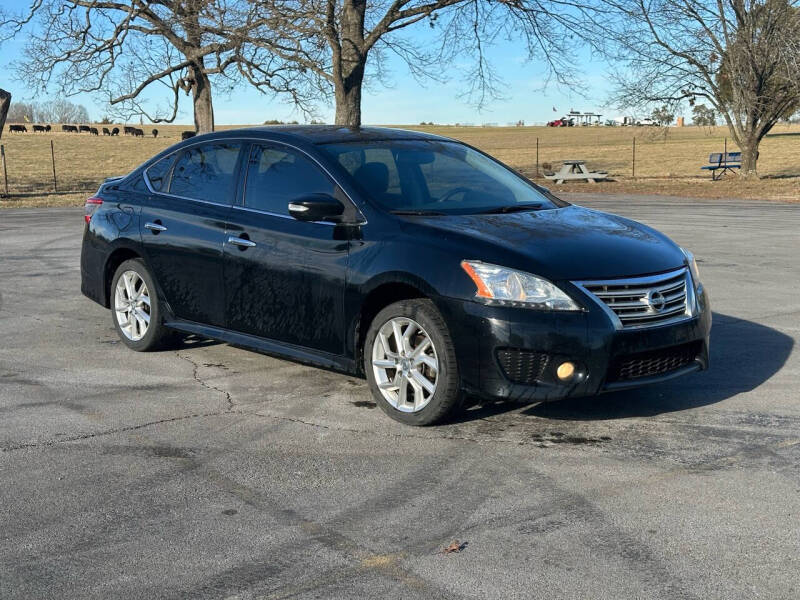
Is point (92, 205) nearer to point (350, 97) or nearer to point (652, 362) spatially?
point (652, 362)

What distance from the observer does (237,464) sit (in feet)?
16.4

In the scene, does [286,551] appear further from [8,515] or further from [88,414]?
[88,414]

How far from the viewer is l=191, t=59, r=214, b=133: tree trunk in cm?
3065

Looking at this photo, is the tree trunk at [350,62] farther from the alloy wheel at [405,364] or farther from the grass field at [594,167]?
the alloy wheel at [405,364]

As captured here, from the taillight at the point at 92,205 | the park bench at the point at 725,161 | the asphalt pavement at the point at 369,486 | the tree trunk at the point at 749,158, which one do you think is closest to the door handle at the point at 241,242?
the asphalt pavement at the point at 369,486

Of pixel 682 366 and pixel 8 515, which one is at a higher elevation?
pixel 682 366

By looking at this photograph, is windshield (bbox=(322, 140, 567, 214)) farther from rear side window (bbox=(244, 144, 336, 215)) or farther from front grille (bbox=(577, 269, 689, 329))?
front grille (bbox=(577, 269, 689, 329))

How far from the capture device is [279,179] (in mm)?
6586

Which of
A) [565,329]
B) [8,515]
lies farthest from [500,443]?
[8,515]

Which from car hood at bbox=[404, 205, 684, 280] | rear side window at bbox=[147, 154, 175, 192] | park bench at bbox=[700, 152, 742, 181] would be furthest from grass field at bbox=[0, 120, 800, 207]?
car hood at bbox=[404, 205, 684, 280]

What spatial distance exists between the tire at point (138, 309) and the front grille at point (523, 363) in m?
3.20

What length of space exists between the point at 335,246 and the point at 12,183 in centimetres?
3330

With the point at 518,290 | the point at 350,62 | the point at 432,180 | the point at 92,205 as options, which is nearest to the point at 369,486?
the point at 518,290

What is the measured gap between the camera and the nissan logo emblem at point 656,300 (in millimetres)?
5465
